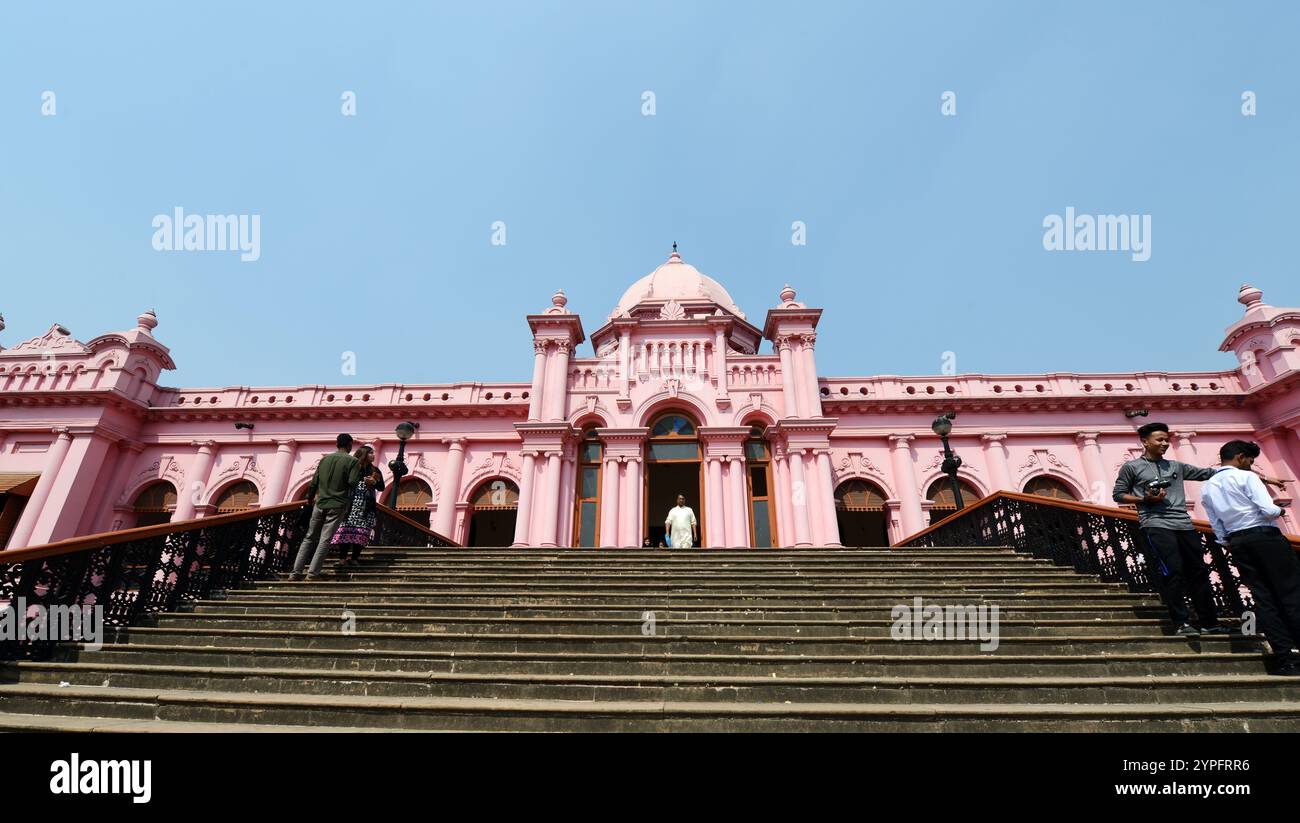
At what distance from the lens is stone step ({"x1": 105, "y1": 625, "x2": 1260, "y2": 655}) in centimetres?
542

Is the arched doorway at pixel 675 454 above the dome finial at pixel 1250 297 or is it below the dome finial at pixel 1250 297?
below

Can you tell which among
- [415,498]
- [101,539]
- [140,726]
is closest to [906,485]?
[415,498]

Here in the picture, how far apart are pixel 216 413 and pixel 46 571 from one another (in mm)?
15864

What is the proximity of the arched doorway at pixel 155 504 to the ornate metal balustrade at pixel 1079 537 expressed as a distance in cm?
2217

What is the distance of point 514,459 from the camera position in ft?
60.9

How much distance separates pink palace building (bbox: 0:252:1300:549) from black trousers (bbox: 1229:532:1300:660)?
10.2m

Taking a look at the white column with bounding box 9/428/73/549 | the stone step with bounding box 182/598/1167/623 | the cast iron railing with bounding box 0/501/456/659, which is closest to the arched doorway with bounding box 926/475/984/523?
the stone step with bounding box 182/598/1167/623

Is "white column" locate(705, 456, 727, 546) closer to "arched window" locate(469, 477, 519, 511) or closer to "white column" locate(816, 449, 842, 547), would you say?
"white column" locate(816, 449, 842, 547)

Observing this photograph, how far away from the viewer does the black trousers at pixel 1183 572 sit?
217 inches

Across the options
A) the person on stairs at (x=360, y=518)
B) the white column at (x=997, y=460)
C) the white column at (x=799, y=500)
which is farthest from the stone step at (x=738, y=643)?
the white column at (x=997, y=460)

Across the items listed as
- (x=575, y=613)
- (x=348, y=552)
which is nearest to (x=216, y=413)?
(x=348, y=552)

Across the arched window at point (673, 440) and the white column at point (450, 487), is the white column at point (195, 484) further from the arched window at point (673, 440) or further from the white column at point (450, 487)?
the arched window at point (673, 440)
